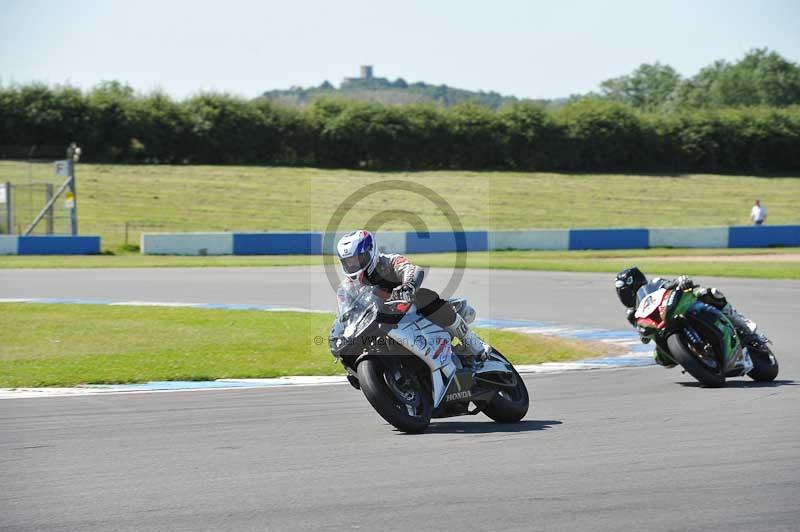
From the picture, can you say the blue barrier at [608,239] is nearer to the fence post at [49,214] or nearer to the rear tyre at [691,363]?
the fence post at [49,214]

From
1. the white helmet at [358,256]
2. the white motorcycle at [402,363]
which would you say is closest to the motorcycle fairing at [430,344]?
Answer: the white motorcycle at [402,363]

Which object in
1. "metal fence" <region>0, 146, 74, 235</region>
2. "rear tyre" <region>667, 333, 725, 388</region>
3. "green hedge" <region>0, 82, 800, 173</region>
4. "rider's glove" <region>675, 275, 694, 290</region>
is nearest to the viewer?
"rear tyre" <region>667, 333, 725, 388</region>

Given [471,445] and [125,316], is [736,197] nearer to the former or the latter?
[125,316]

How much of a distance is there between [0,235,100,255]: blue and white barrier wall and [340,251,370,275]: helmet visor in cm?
2879

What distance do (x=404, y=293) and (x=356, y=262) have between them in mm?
397

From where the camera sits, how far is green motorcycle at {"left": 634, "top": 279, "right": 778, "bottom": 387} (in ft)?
33.8

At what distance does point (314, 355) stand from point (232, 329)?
2792 millimetres

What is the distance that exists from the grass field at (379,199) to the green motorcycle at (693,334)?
28.5 meters

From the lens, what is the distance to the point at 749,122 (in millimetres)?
65562

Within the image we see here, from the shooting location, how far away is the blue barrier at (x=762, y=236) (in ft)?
129

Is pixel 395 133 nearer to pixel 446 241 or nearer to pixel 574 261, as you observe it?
pixel 446 241

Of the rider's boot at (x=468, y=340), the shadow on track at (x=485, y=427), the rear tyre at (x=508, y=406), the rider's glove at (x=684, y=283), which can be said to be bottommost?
the shadow on track at (x=485, y=427)

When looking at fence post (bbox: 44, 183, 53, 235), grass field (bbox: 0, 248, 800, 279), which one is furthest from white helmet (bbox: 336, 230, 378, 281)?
fence post (bbox: 44, 183, 53, 235)

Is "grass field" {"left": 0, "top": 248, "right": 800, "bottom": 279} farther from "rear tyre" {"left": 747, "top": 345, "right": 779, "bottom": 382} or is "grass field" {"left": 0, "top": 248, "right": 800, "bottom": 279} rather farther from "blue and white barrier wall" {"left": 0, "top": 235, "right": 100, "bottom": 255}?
"rear tyre" {"left": 747, "top": 345, "right": 779, "bottom": 382}
